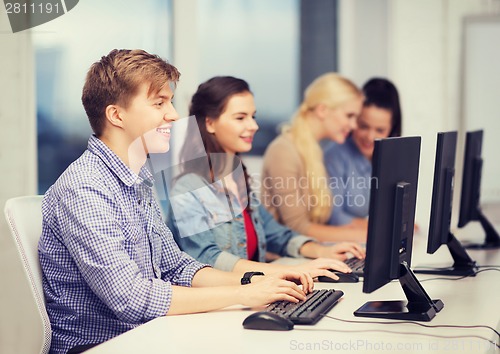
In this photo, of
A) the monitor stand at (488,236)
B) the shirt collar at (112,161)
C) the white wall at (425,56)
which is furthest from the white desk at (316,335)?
the white wall at (425,56)

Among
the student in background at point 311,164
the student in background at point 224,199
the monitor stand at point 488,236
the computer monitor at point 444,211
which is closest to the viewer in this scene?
the computer monitor at point 444,211

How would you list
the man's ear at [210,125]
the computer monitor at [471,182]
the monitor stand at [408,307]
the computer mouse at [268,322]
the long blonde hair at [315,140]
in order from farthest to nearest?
the long blonde hair at [315,140] → the computer monitor at [471,182] → the man's ear at [210,125] → the monitor stand at [408,307] → the computer mouse at [268,322]

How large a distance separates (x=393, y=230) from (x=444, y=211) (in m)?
0.62

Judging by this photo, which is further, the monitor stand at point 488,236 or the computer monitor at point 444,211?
the monitor stand at point 488,236

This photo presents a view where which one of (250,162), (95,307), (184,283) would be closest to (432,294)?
(184,283)

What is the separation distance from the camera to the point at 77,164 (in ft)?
5.51

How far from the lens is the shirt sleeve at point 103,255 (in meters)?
1.57

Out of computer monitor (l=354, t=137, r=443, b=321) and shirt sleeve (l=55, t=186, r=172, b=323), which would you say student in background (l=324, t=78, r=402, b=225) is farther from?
shirt sleeve (l=55, t=186, r=172, b=323)

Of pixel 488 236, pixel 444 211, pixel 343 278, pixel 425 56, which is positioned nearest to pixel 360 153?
pixel 488 236

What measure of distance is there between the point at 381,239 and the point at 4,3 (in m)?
1.72

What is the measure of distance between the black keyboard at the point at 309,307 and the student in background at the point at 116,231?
0.03 metres

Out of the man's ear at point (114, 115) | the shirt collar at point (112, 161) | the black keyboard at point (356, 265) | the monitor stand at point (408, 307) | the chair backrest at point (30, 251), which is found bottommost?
the black keyboard at point (356, 265)

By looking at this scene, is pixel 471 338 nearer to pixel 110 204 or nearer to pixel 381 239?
pixel 381 239

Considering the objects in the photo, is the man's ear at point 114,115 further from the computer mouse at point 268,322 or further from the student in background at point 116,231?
the computer mouse at point 268,322
